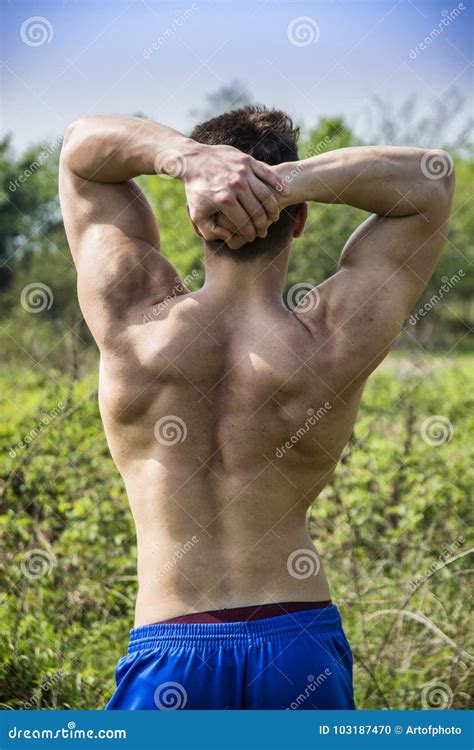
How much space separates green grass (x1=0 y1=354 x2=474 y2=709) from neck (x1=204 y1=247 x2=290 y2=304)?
1.79 meters

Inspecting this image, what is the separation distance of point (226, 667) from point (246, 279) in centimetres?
100

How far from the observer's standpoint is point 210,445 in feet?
7.84

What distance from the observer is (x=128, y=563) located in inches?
189

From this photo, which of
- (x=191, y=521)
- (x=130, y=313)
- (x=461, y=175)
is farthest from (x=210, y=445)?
(x=461, y=175)
